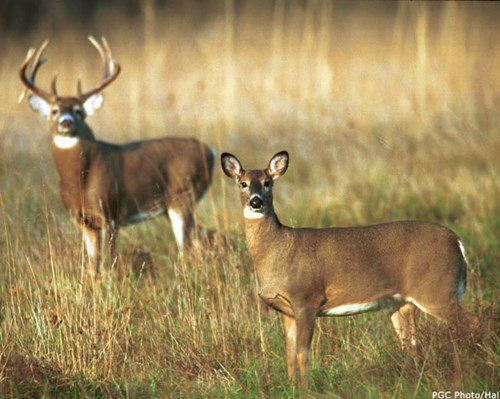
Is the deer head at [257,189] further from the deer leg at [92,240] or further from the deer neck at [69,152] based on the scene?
the deer neck at [69,152]

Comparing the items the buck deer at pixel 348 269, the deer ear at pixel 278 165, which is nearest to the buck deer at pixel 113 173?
the deer ear at pixel 278 165

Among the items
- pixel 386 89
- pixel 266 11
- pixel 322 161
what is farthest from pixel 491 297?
pixel 266 11

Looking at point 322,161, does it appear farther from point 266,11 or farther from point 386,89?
point 266,11

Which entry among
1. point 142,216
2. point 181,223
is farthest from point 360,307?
point 142,216

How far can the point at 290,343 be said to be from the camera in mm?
5168

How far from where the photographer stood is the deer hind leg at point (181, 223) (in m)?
7.86

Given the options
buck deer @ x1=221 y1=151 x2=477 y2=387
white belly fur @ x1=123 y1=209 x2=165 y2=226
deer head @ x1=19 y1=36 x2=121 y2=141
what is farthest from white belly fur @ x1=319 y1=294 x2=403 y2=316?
deer head @ x1=19 y1=36 x2=121 y2=141

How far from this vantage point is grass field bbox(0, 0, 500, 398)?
5051 mm

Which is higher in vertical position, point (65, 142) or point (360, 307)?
point (65, 142)

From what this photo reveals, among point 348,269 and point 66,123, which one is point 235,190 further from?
point 348,269

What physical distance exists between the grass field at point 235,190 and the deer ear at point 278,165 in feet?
2.51

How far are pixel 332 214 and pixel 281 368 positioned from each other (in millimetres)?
3449

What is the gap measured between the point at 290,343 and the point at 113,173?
3388mm

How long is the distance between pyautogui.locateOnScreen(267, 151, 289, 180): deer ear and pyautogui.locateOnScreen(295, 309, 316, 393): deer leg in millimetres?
892
